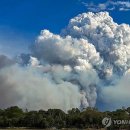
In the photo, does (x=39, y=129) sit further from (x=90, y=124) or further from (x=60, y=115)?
(x=60, y=115)

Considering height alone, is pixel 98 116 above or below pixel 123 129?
above

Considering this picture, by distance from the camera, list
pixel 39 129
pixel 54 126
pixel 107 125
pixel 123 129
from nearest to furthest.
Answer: pixel 123 129 → pixel 107 125 → pixel 39 129 → pixel 54 126

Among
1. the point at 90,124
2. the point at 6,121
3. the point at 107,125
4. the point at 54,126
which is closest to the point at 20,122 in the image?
the point at 6,121

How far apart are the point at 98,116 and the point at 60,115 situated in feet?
93.6

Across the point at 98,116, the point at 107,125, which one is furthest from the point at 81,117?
the point at 107,125

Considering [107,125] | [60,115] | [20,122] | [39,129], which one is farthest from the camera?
[60,115]

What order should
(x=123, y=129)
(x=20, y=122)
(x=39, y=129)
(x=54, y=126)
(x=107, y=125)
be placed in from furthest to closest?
(x=20, y=122) < (x=54, y=126) < (x=39, y=129) < (x=107, y=125) < (x=123, y=129)

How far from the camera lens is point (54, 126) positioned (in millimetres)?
168125

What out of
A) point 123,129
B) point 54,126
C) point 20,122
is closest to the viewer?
point 123,129

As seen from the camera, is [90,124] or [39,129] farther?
[90,124]

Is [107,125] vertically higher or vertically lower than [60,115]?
lower

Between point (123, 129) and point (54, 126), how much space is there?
52753mm

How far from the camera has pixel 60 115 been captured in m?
199

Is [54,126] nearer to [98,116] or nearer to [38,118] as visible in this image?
[38,118]
